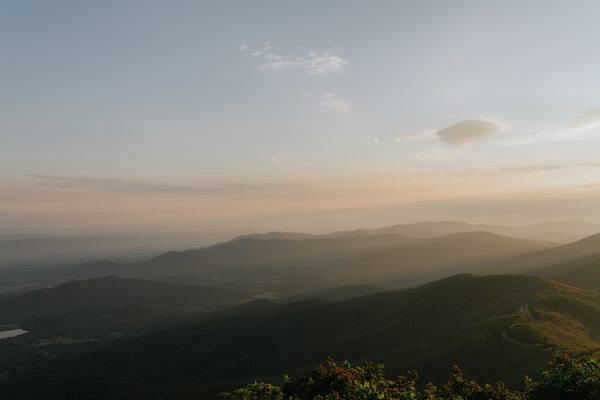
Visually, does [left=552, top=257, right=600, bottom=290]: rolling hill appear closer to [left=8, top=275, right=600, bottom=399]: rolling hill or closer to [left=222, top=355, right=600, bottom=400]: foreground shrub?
[left=8, top=275, right=600, bottom=399]: rolling hill

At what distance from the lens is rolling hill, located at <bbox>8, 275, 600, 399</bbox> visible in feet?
255

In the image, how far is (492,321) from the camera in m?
92.1

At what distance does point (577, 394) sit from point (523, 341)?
55774 millimetres

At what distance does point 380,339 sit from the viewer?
402ft

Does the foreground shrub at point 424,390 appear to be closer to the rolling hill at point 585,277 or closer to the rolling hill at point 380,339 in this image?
the rolling hill at point 380,339

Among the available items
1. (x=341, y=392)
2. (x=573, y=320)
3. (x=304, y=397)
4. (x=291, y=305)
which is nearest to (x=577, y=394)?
(x=341, y=392)

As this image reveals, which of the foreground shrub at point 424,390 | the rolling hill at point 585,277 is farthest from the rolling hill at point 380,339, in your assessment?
the rolling hill at point 585,277

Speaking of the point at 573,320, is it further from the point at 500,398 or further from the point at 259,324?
the point at 259,324

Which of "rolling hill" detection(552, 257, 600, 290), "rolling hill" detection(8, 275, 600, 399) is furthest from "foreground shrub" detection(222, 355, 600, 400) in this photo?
"rolling hill" detection(552, 257, 600, 290)

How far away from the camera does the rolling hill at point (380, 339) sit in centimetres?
7769

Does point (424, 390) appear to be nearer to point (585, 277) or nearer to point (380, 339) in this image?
point (380, 339)

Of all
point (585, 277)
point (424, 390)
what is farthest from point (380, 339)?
point (585, 277)

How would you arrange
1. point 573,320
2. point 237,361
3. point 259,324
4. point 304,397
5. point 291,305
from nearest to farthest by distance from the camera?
point 304,397, point 573,320, point 237,361, point 259,324, point 291,305

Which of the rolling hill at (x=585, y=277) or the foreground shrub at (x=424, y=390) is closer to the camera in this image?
the foreground shrub at (x=424, y=390)
